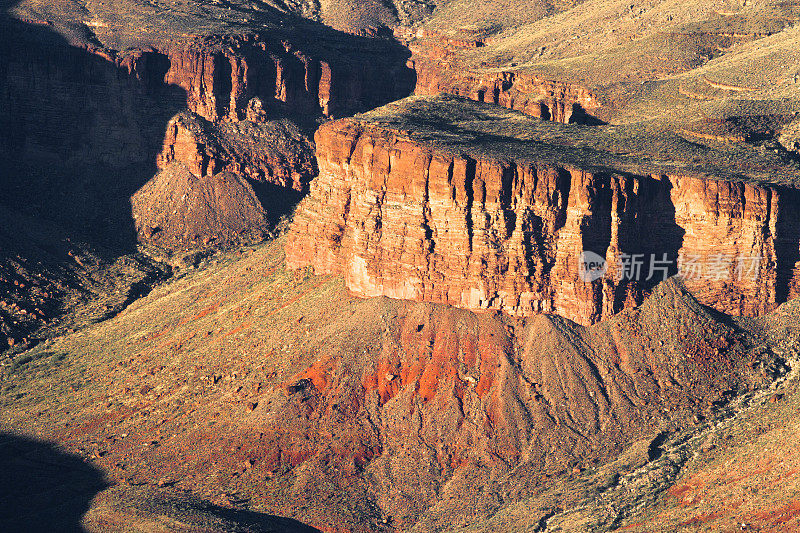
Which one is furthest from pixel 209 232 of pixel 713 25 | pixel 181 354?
pixel 713 25

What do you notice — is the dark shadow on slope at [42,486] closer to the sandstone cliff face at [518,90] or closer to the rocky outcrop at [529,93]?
the rocky outcrop at [529,93]

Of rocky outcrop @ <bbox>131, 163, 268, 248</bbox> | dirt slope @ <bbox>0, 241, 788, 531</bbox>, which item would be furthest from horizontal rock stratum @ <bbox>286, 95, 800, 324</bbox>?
rocky outcrop @ <bbox>131, 163, 268, 248</bbox>

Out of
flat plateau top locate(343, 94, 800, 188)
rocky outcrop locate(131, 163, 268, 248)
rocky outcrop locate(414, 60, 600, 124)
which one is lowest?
rocky outcrop locate(131, 163, 268, 248)

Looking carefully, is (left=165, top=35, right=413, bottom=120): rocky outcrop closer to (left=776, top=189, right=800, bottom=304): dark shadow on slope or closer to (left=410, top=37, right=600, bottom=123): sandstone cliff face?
A: (left=410, top=37, right=600, bottom=123): sandstone cliff face

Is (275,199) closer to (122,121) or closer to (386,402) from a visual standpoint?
(122,121)

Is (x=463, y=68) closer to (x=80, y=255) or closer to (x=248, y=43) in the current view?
(x=248, y=43)

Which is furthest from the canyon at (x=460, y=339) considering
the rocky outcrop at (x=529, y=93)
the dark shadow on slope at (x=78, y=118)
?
the dark shadow on slope at (x=78, y=118)

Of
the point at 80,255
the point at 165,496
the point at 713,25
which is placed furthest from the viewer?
the point at 713,25
